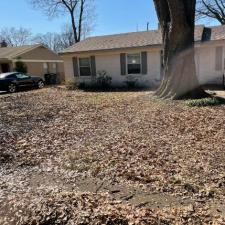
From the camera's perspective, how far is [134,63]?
1895 cm

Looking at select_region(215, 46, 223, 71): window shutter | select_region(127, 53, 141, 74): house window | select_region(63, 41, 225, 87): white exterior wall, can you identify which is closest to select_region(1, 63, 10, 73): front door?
select_region(63, 41, 225, 87): white exterior wall

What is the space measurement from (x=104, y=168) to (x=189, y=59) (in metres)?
8.44

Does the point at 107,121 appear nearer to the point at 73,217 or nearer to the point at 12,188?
the point at 12,188

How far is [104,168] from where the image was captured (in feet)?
16.6

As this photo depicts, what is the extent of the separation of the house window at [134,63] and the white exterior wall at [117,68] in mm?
288

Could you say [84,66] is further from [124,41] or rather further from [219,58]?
[219,58]

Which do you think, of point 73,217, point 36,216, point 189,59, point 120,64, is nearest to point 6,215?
point 36,216

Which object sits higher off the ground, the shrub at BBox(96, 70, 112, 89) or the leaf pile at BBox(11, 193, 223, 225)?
the shrub at BBox(96, 70, 112, 89)

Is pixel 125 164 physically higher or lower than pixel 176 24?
lower

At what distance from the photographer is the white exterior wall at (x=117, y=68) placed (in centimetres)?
1822

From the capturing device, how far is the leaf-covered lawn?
11.4 ft

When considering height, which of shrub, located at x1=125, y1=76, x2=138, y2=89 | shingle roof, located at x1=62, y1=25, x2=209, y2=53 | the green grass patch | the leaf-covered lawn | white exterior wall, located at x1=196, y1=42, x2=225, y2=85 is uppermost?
shingle roof, located at x1=62, y1=25, x2=209, y2=53

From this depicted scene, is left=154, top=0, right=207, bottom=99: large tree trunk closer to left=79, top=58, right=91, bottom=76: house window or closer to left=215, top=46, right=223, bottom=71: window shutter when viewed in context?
left=215, top=46, right=223, bottom=71: window shutter

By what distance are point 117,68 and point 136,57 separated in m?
1.51
